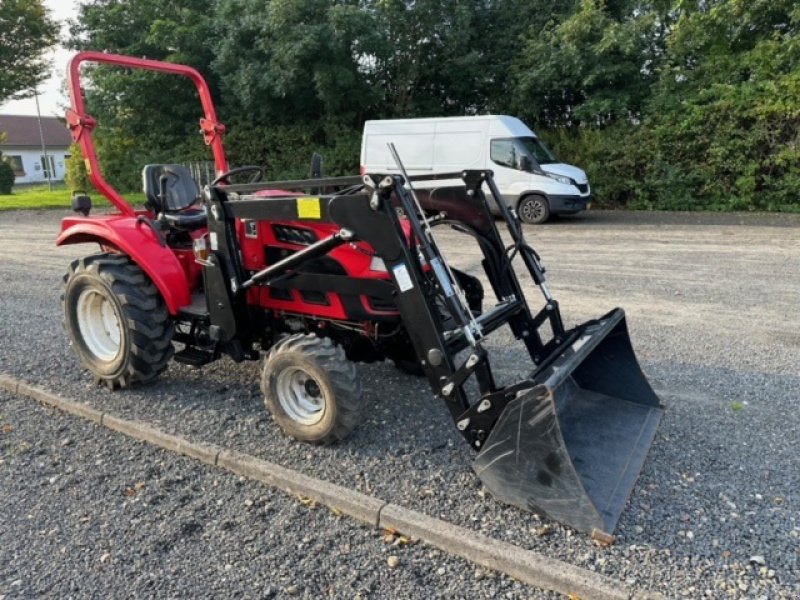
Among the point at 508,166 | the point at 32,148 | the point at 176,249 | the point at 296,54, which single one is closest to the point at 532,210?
the point at 508,166

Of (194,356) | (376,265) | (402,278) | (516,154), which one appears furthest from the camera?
(516,154)

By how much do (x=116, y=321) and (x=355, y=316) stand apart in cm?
193

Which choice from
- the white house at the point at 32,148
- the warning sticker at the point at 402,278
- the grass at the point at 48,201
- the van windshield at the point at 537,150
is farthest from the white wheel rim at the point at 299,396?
the white house at the point at 32,148

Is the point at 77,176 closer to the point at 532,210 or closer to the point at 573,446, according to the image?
the point at 532,210

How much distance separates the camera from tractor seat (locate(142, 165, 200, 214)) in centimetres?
477

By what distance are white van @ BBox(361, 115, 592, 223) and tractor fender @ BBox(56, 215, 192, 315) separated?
A: 9.07 meters

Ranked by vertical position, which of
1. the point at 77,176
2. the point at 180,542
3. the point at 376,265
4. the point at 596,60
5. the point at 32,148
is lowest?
the point at 180,542

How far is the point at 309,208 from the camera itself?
341cm

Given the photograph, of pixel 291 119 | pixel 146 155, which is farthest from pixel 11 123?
pixel 291 119

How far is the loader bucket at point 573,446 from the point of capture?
8.90 feet

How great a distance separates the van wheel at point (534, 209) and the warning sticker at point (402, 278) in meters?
10.7

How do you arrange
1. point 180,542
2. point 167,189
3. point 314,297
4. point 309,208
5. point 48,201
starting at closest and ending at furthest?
point 180,542 → point 309,208 → point 314,297 → point 167,189 → point 48,201

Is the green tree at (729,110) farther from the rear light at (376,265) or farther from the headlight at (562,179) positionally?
the rear light at (376,265)

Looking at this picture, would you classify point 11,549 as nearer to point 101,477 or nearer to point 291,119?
point 101,477
